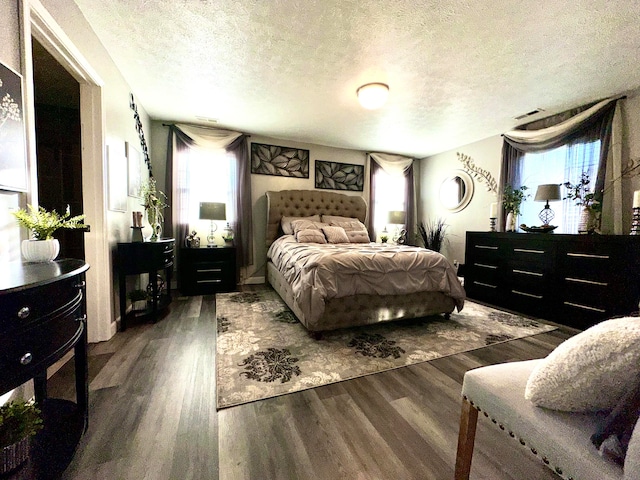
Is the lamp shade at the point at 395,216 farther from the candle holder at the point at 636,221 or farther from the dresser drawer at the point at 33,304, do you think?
the dresser drawer at the point at 33,304

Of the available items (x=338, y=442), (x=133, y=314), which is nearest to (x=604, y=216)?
(x=338, y=442)

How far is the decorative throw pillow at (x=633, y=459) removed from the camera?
508 millimetres

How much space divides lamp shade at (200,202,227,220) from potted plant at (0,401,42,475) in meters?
2.92

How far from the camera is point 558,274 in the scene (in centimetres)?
273

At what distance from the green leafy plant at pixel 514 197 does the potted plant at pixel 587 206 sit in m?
0.55

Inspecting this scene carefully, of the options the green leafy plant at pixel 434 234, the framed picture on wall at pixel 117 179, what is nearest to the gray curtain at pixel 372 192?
the green leafy plant at pixel 434 234

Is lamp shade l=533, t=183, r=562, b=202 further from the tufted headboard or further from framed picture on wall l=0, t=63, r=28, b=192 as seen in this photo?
framed picture on wall l=0, t=63, r=28, b=192

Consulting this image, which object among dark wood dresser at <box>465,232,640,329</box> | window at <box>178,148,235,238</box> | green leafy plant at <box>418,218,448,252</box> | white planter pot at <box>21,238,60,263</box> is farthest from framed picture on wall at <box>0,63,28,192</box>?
green leafy plant at <box>418,218,448,252</box>

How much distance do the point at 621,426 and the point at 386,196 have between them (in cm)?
483

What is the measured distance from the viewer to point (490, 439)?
125cm

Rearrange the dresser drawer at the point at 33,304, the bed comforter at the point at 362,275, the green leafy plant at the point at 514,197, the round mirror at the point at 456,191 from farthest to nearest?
the round mirror at the point at 456,191
the green leafy plant at the point at 514,197
the bed comforter at the point at 362,275
the dresser drawer at the point at 33,304

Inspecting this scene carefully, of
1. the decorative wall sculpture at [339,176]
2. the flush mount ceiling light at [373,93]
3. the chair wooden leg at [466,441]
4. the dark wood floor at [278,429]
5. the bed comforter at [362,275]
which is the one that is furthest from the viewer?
the decorative wall sculpture at [339,176]

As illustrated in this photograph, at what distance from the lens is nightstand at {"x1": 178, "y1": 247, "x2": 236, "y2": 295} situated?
3.54 metres

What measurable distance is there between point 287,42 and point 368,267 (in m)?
1.98
